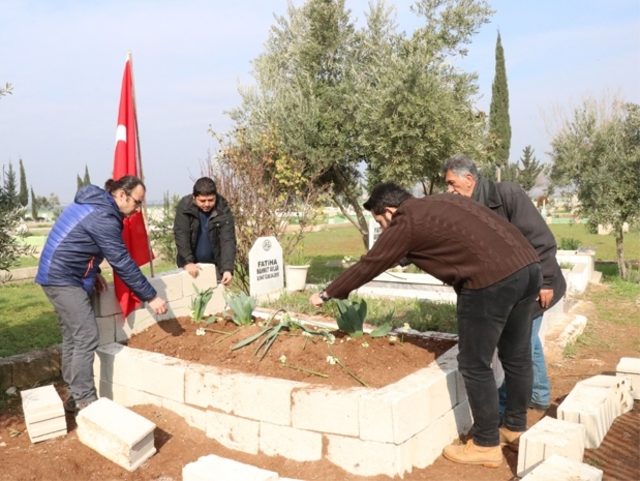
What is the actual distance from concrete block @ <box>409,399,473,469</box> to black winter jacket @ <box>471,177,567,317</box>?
2.65 ft

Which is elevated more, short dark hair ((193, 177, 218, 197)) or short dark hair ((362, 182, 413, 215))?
short dark hair ((193, 177, 218, 197))

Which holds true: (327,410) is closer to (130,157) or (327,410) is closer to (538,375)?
(538,375)

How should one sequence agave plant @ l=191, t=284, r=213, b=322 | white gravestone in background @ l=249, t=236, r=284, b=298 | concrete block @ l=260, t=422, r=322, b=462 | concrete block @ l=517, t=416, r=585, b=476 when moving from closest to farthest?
concrete block @ l=517, t=416, r=585, b=476, concrete block @ l=260, t=422, r=322, b=462, agave plant @ l=191, t=284, r=213, b=322, white gravestone in background @ l=249, t=236, r=284, b=298

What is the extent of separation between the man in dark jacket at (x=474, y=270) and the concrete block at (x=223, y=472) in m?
1.13

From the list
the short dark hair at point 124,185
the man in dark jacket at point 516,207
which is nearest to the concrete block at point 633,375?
the man in dark jacket at point 516,207

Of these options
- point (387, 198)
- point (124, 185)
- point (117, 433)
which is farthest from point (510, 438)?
point (124, 185)

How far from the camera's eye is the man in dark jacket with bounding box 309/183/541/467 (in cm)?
289

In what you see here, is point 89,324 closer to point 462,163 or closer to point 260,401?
point 260,401

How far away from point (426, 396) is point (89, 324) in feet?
7.43

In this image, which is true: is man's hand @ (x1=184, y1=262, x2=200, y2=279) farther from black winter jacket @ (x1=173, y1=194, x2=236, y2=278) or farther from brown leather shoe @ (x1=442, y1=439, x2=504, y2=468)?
brown leather shoe @ (x1=442, y1=439, x2=504, y2=468)

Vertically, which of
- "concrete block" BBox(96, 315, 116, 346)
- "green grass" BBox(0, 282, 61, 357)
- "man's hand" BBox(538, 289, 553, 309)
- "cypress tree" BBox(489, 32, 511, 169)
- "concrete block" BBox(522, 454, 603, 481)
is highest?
"cypress tree" BBox(489, 32, 511, 169)

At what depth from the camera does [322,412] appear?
2982 mm

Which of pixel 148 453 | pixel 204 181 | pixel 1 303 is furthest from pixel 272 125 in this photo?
pixel 148 453

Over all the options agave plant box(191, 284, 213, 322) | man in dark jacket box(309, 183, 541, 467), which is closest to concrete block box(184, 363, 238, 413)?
man in dark jacket box(309, 183, 541, 467)
